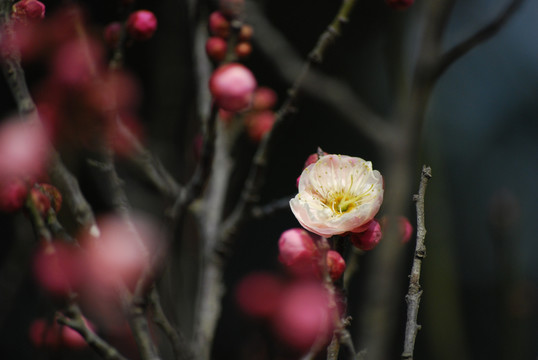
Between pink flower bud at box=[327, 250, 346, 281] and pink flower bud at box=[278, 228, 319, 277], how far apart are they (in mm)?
33

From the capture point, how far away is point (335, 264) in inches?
18.4

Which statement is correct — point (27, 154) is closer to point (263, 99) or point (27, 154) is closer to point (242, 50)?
point (242, 50)

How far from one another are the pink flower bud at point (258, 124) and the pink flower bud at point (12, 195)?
516mm

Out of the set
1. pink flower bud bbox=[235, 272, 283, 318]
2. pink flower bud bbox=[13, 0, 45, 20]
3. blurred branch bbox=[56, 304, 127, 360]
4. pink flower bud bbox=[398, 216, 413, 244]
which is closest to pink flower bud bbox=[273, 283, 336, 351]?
pink flower bud bbox=[235, 272, 283, 318]

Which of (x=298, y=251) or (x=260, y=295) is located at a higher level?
(x=298, y=251)

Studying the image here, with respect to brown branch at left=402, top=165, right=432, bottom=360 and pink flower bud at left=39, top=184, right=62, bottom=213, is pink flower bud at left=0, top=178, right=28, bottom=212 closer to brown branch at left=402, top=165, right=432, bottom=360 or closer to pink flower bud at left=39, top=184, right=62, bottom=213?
pink flower bud at left=39, top=184, right=62, bottom=213

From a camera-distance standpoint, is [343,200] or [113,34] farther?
[113,34]

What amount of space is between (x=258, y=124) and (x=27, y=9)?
1.75 feet

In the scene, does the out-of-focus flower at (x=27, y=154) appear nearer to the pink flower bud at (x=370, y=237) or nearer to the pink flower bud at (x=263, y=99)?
the pink flower bud at (x=370, y=237)

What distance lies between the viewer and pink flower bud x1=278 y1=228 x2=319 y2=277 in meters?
0.51

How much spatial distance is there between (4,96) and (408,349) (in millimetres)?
1136

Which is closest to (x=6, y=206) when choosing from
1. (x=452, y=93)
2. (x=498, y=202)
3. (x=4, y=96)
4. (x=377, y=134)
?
(x=377, y=134)

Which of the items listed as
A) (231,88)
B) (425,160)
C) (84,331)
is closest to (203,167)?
(231,88)

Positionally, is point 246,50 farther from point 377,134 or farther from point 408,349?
point 408,349
